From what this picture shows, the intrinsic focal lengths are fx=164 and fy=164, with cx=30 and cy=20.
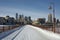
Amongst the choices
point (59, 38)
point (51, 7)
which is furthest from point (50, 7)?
point (59, 38)

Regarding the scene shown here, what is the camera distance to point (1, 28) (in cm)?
2708

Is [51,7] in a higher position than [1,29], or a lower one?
higher

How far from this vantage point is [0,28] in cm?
2653

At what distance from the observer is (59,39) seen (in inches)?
637

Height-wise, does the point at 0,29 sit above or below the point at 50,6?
below

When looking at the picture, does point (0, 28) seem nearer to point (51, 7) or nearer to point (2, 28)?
point (2, 28)

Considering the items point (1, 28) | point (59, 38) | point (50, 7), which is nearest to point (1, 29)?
point (1, 28)

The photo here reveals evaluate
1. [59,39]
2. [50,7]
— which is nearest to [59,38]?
[59,39]

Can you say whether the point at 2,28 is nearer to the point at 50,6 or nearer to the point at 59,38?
the point at 50,6

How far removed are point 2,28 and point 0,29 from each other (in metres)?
0.81

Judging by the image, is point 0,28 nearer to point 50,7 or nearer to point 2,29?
point 2,29

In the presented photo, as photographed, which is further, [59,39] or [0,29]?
[0,29]

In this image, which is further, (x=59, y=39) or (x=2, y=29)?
(x=2, y=29)

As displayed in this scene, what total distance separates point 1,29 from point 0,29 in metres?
0.52
